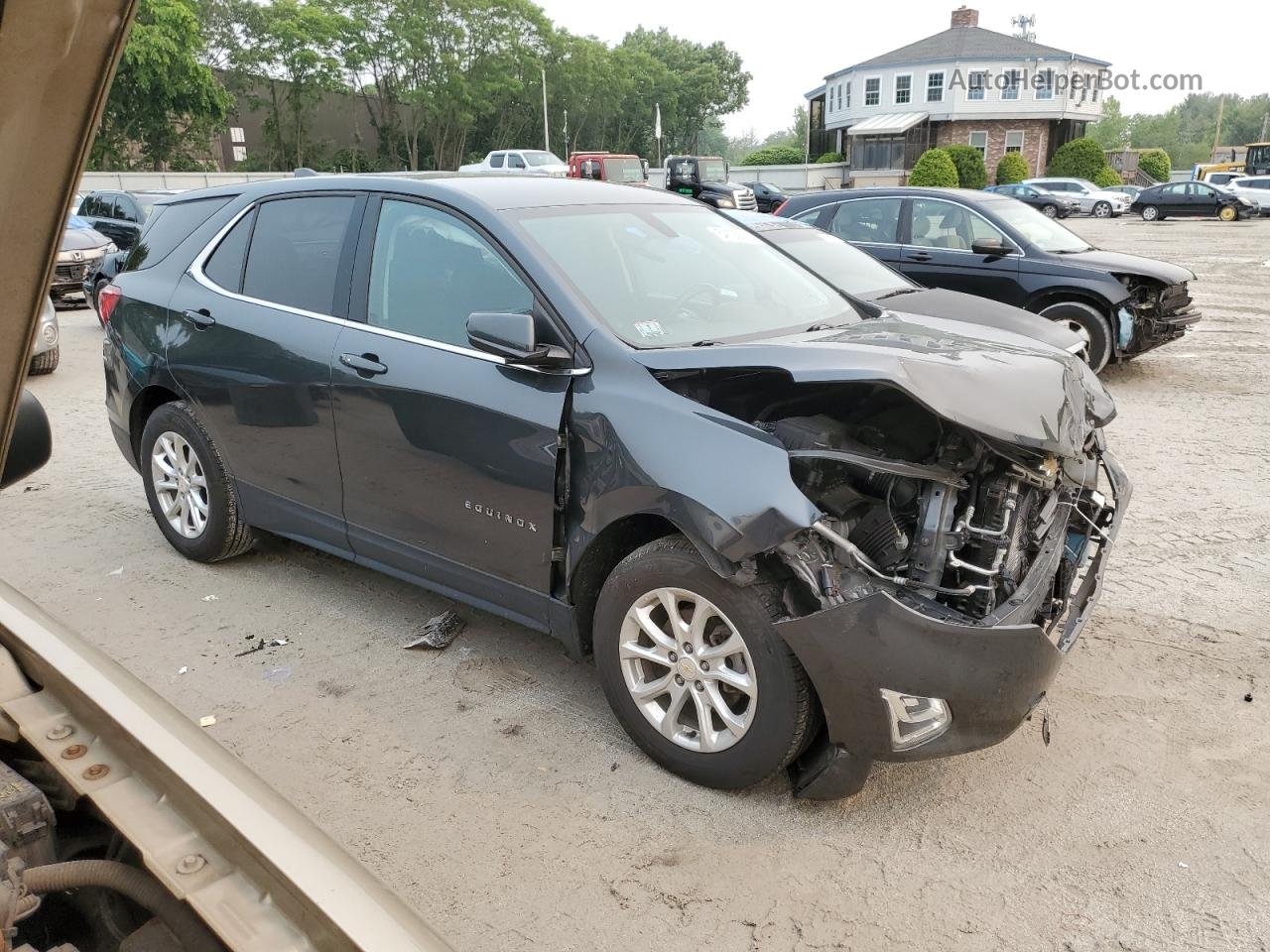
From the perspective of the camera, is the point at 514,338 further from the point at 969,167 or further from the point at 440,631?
the point at 969,167

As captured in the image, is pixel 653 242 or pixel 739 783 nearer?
pixel 739 783

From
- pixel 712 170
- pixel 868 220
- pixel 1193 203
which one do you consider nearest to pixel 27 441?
pixel 868 220

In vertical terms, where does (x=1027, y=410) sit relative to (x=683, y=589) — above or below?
above

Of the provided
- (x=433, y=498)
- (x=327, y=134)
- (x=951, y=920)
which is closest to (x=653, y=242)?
(x=433, y=498)

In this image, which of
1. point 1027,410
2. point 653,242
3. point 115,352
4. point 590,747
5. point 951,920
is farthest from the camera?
point 115,352

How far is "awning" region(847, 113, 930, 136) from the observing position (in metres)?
55.2

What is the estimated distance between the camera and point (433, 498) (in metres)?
3.73

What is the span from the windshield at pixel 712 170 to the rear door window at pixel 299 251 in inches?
1155

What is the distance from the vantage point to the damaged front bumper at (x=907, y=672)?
2.70 metres

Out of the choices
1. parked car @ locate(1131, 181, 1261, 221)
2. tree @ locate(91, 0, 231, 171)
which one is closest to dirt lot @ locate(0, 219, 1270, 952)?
parked car @ locate(1131, 181, 1261, 221)

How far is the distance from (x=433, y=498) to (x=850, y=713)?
176 centimetres

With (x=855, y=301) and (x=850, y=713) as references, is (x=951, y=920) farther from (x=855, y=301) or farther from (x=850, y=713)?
(x=855, y=301)

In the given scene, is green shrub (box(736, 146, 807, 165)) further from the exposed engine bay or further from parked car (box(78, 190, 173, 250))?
the exposed engine bay

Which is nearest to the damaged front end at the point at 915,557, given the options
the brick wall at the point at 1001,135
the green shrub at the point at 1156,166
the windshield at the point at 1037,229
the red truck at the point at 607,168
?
the windshield at the point at 1037,229
